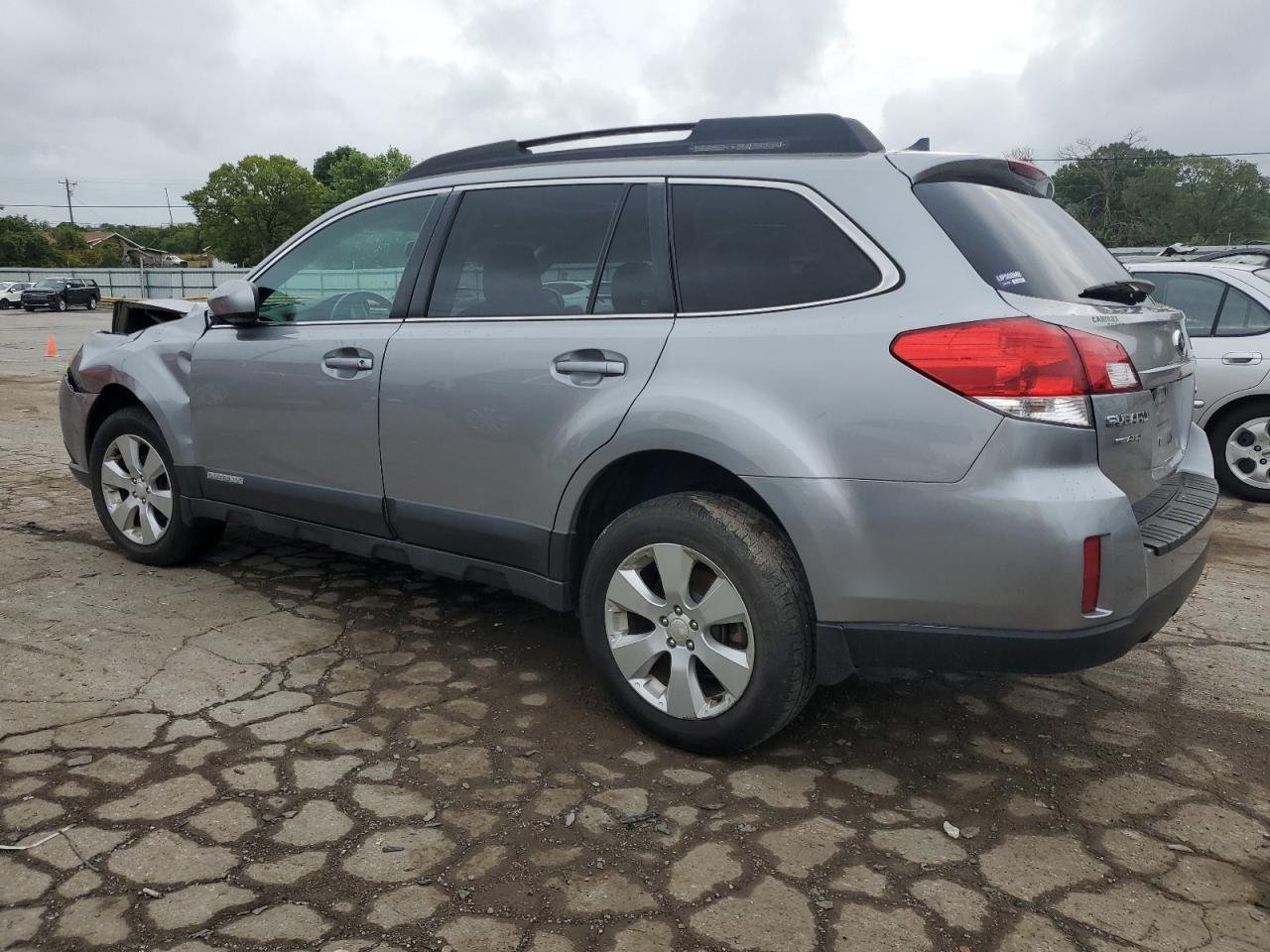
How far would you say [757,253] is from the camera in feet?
10.0

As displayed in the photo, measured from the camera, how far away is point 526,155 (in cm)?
377

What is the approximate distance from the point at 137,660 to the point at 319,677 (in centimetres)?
71

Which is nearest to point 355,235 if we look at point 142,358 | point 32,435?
point 142,358

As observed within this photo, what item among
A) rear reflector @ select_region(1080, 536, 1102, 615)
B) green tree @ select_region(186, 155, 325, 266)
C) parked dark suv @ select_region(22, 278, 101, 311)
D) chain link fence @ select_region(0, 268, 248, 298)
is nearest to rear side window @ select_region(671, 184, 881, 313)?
rear reflector @ select_region(1080, 536, 1102, 615)

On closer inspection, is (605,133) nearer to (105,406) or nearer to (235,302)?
(235,302)

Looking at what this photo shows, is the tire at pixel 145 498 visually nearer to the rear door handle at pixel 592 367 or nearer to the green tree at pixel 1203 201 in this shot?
the rear door handle at pixel 592 367

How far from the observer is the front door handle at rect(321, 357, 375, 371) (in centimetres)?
383

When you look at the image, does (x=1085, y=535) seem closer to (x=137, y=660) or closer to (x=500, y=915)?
(x=500, y=915)

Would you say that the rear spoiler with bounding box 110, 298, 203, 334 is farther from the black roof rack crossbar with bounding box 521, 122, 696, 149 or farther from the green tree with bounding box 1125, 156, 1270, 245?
the green tree with bounding box 1125, 156, 1270, 245

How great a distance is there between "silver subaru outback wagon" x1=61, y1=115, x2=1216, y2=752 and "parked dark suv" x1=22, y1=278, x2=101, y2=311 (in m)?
42.0

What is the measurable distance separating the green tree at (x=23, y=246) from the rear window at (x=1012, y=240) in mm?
91931

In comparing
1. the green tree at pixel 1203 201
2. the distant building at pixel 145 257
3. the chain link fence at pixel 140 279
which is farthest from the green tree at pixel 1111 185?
the distant building at pixel 145 257

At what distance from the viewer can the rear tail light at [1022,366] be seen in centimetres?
258

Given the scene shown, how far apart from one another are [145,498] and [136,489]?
2.8 inches
